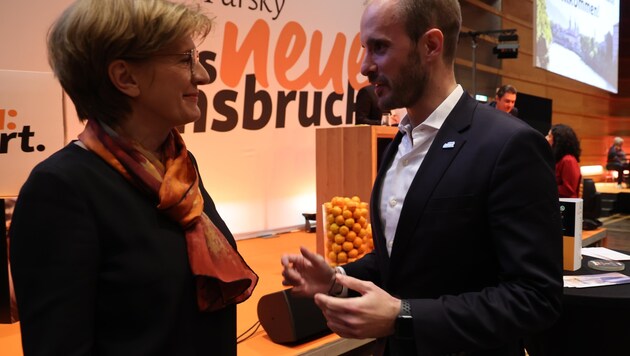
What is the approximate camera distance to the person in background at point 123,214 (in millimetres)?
889

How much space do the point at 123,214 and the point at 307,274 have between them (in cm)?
49

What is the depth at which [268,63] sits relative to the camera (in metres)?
4.29

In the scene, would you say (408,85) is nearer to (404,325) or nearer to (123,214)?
(404,325)

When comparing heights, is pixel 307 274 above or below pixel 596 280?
above

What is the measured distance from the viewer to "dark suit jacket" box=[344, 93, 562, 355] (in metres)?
0.99

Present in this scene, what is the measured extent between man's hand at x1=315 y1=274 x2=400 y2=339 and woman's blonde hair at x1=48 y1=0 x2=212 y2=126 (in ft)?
1.88

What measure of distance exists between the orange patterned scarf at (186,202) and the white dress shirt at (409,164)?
1.17 feet

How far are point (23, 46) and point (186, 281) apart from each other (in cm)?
253

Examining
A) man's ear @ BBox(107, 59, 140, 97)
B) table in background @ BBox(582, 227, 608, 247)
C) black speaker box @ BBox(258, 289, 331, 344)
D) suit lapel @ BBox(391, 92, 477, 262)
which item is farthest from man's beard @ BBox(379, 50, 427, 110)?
table in background @ BBox(582, 227, 608, 247)

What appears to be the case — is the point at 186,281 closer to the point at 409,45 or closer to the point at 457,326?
the point at 457,326

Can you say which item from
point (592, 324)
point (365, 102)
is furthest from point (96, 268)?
point (365, 102)

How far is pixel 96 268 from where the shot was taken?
0.92 meters

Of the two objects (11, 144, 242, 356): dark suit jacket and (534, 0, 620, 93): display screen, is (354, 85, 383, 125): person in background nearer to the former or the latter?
(11, 144, 242, 356): dark suit jacket

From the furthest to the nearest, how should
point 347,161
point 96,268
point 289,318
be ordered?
point 347,161 < point 289,318 < point 96,268
